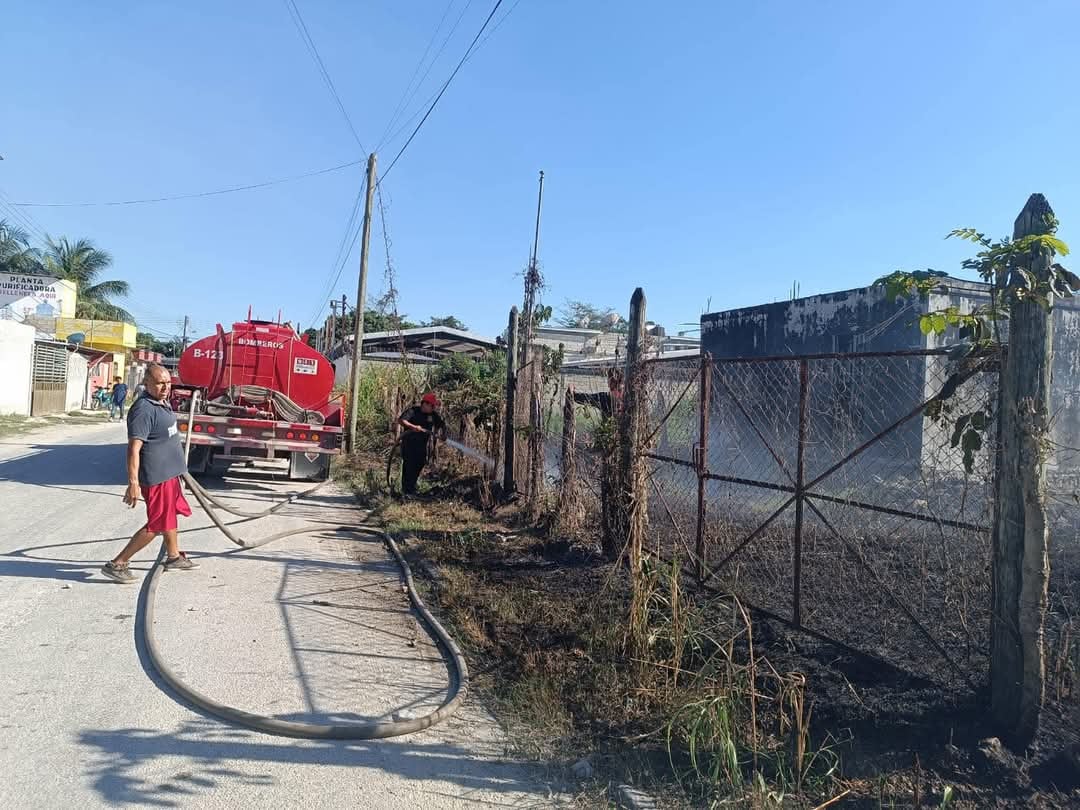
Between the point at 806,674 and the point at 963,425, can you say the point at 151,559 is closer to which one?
the point at 806,674

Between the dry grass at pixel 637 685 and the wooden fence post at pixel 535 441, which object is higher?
the wooden fence post at pixel 535 441

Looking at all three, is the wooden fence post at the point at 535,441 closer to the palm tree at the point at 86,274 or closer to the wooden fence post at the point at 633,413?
the wooden fence post at the point at 633,413

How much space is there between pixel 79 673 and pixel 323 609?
194cm

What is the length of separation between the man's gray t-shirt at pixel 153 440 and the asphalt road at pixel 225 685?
0.93 meters

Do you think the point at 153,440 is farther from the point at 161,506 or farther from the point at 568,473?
the point at 568,473

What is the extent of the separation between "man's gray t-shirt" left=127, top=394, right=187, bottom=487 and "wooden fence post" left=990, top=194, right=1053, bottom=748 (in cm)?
608

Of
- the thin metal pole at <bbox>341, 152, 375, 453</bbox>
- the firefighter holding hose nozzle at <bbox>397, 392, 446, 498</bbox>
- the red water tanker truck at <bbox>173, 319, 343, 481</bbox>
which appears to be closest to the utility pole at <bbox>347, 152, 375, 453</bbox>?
the thin metal pole at <bbox>341, 152, 375, 453</bbox>

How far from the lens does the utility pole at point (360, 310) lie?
60.3ft

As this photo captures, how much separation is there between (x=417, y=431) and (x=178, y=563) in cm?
466

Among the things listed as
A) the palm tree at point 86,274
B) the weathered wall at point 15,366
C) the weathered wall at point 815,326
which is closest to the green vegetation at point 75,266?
the palm tree at point 86,274

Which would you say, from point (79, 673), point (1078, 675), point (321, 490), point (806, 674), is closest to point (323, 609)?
point (79, 673)

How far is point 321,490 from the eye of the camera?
13609 millimetres

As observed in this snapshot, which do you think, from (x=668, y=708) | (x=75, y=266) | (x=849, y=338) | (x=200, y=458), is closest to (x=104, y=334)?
(x=75, y=266)

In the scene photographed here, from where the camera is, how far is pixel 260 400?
13.3 meters
